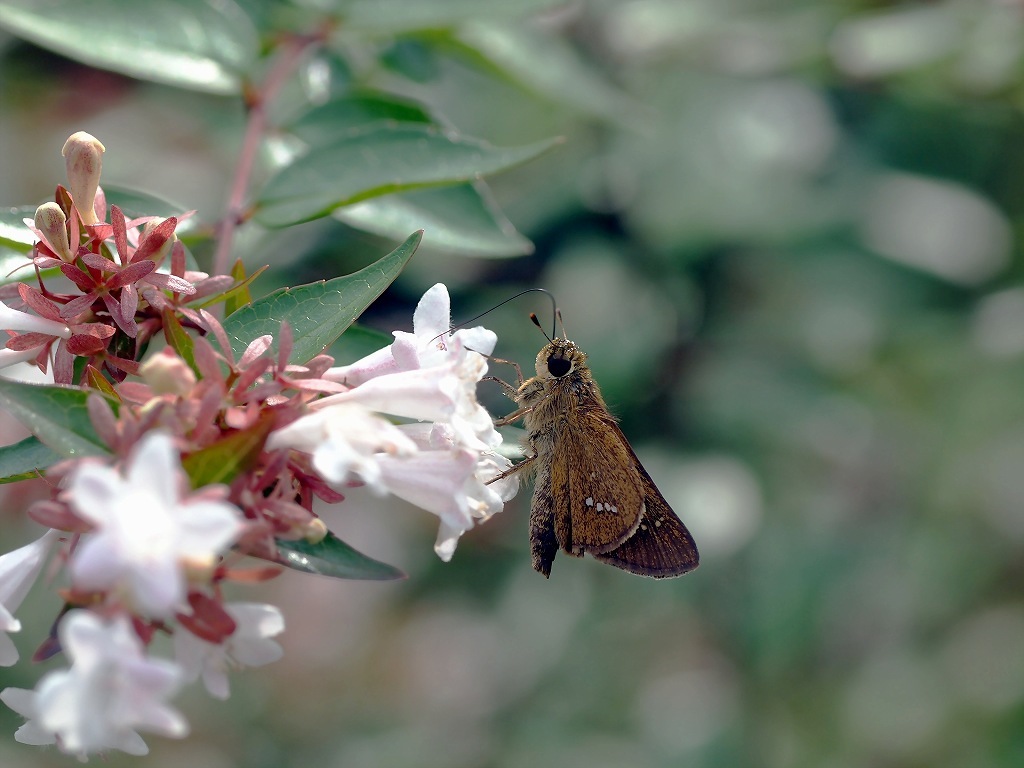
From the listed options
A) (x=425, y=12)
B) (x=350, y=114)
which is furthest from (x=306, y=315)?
(x=425, y=12)

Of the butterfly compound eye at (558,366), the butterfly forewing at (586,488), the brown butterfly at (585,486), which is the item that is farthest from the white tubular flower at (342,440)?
the butterfly compound eye at (558,366)

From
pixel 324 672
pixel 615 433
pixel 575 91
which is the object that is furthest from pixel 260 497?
pixel 324 672

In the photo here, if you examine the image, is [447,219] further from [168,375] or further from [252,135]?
[168,375]

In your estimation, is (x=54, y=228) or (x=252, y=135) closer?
(x=54, y=228)

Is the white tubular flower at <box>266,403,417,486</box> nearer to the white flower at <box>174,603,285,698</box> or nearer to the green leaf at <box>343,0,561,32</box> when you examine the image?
the white flower at <box>174,603,285,698</box>

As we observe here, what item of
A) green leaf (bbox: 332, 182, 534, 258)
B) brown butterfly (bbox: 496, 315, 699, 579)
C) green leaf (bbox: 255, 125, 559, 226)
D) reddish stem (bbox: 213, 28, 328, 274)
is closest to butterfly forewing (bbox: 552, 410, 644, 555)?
brown butterfly (bbox: 496, 315, 699, 579)

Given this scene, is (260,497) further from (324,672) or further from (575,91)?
(324,672)
